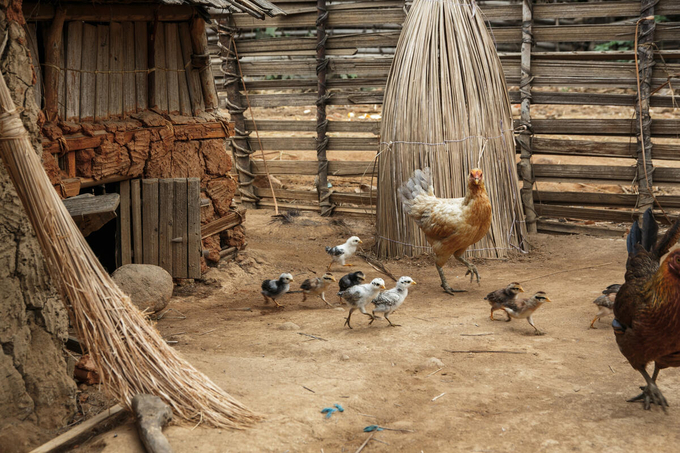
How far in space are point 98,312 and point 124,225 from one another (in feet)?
11.9

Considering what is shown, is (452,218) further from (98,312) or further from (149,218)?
(98,312)

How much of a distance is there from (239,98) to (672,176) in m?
6.96

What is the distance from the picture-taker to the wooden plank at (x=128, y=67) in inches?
270

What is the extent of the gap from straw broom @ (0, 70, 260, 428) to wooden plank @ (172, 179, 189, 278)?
3608 millimetres

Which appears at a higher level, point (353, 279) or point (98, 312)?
point (98, 312)

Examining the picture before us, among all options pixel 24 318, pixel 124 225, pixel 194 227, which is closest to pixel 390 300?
pixel 194 227

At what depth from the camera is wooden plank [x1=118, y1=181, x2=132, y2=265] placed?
7.04 m

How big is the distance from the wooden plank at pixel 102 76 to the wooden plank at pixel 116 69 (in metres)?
0.05

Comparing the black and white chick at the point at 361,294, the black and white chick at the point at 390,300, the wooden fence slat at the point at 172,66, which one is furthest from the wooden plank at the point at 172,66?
the black and white chick at the point at 390,300

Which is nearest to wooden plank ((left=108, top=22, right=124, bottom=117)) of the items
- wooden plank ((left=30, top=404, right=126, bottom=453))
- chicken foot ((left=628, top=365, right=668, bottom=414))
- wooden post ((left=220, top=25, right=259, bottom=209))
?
wooden plank ((left=30, top=404, right=126, bottom=453))

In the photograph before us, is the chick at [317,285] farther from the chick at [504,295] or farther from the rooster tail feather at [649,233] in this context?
the rooster tail feather at [649,233]

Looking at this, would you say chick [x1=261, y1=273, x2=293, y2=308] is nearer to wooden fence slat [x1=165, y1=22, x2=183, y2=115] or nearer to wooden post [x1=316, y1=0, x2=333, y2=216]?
wooden fence slat [x1=165, y1=22, x2=183, y2=115]

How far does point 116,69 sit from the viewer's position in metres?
6.77

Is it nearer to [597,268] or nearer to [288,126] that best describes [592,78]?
[597,268]
